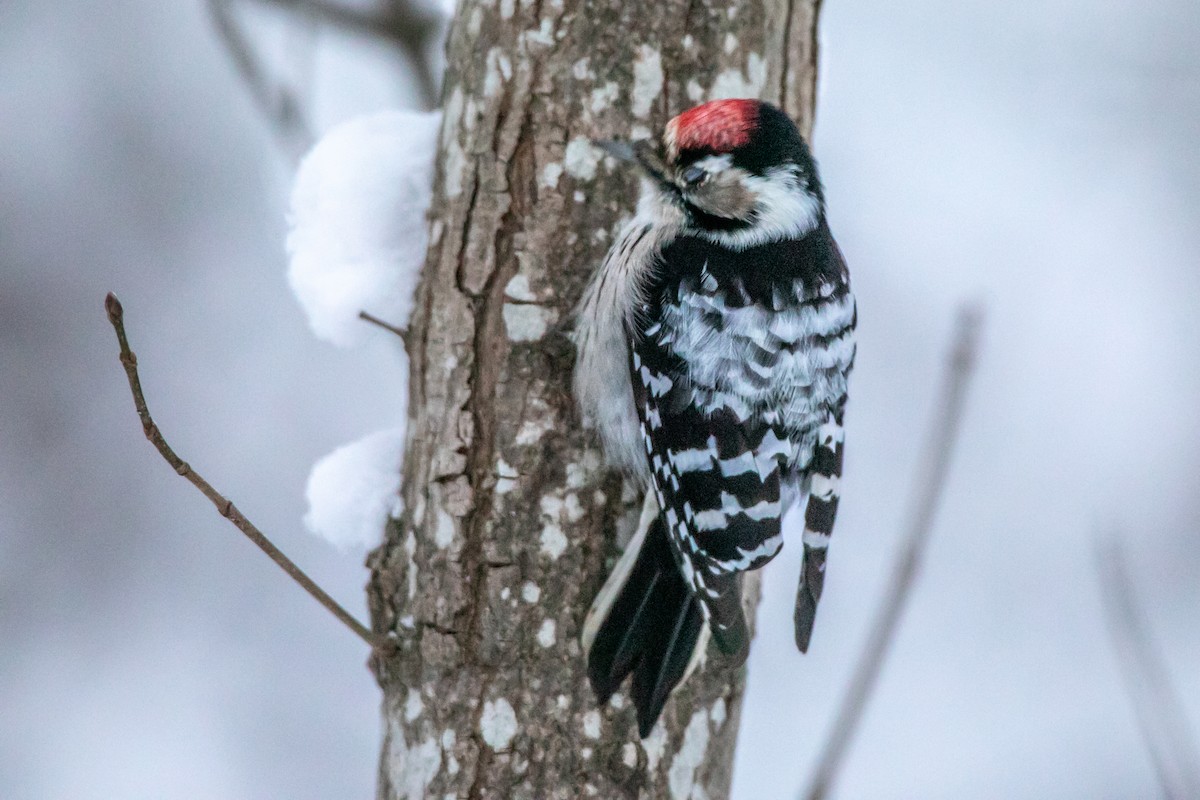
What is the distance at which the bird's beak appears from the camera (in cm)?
192

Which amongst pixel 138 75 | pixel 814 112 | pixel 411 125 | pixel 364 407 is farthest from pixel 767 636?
pixel 138 75

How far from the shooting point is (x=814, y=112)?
90.4 inches

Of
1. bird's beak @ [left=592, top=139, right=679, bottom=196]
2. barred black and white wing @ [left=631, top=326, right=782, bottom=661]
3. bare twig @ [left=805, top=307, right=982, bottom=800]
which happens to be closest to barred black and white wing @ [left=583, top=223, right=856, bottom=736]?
barred black and white wing @ [left=631, top=326, right=782, bottom=661]

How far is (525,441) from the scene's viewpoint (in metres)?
1.90

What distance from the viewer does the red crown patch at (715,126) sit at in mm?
1905

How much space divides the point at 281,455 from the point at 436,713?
2988 mm

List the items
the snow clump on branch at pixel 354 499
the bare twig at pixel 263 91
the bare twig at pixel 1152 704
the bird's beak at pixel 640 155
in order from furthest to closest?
the bare twig at pixel 263 91, the snow clump on branch at pixel 354 499, the bird's beak at pixel 640 155, the bare twig at pixel 1152 704

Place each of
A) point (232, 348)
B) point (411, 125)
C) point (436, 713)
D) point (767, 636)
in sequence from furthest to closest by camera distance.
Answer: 1. point (232, 348)
2. point (767, 636)
3. point (411, 125)
4. point (436, 713)

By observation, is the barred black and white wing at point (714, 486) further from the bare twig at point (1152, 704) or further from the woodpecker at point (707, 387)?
the bare twig at point (1152, 704)

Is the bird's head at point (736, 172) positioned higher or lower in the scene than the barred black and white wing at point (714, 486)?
higher

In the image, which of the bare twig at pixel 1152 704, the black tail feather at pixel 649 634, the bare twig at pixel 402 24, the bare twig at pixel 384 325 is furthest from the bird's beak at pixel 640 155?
the bare twig at pixel 402 24

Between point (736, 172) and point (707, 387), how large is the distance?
1.54ft

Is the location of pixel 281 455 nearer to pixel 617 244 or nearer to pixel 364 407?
pixel 364 407

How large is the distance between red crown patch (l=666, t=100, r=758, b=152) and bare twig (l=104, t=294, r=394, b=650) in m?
1.04
